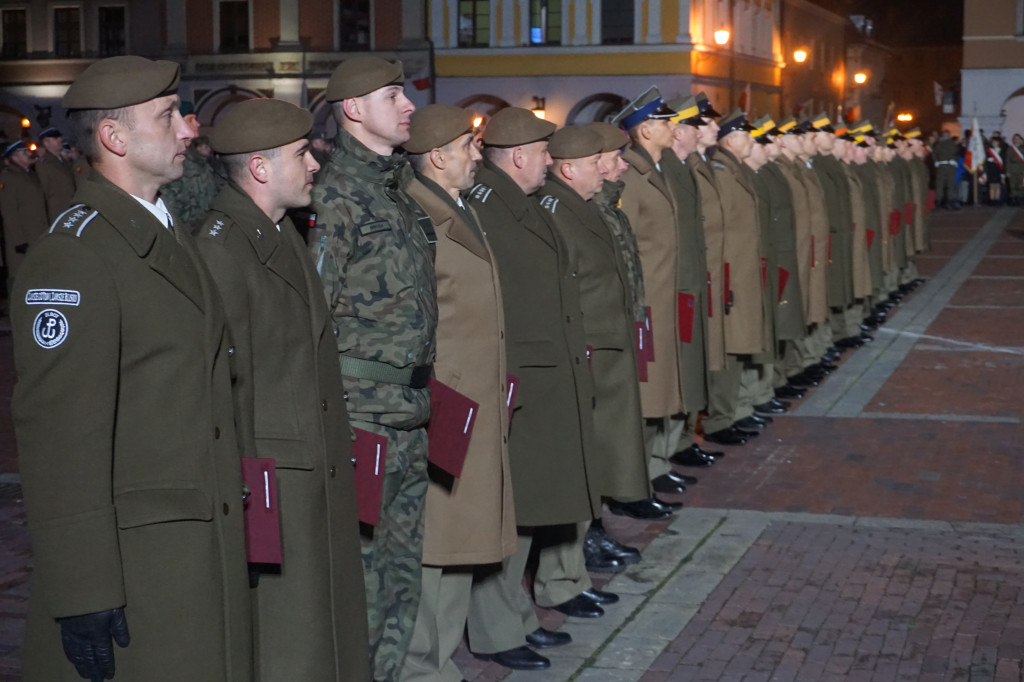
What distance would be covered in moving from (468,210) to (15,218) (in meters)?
13.9

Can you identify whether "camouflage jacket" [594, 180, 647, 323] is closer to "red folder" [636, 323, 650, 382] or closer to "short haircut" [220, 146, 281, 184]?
"red folder" [636, 323, 650, 382]

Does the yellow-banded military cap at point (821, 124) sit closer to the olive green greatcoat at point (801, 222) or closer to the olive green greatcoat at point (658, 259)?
the olive green greatcoat at point (801, 222)

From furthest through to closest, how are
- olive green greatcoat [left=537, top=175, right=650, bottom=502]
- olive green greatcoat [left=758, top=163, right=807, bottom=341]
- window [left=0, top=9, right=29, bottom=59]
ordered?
window [left=0, top=9, right=29, bottom=59], olive green greatcoat [left=758, top=163, right=807, bottom=341], olive green greatcoat [left=537, top=175, right=650, bottom=502]

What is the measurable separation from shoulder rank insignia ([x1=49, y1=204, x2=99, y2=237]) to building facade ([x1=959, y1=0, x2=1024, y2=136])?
46.4 metres

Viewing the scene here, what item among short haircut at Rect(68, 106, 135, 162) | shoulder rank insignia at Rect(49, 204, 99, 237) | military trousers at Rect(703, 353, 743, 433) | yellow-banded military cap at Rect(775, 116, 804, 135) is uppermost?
yellow-banded military cap at Rect(775, 116, 804, 135)

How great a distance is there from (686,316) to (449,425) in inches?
148

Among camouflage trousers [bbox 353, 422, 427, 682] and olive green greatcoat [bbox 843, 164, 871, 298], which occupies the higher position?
olive green greatcoat [bbox 843, 164, 871, 298]

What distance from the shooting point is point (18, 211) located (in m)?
18.0

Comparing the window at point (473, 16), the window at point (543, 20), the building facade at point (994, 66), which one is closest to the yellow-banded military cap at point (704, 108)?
the window at point (543, 20)

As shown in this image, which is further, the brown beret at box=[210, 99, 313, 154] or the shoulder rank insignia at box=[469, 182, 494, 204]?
the shoulder rank insignia at box=[469, 182, 494, 204]

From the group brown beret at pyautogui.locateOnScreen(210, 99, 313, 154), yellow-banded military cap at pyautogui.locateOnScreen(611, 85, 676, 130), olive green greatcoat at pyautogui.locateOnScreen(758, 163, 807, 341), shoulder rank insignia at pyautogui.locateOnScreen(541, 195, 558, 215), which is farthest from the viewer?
olive green greatcoat at pyautogui.locateOnScreen(758, 163, 807, 341)

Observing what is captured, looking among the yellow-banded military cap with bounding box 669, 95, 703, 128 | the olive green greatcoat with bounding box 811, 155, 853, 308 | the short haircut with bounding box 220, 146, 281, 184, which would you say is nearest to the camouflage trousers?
the short haircut with bounding box 220, 146, 281, 184

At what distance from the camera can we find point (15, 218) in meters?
18.0

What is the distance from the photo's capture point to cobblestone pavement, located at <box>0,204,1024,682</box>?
5621mm
